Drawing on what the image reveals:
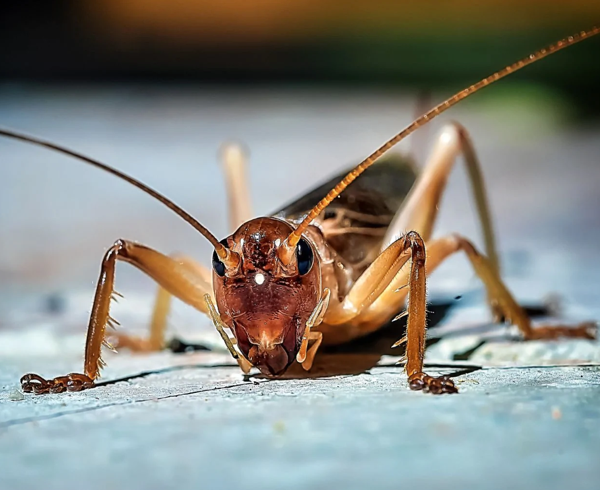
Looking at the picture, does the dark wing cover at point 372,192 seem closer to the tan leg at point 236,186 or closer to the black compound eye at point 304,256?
the black compound eye at point 304,256

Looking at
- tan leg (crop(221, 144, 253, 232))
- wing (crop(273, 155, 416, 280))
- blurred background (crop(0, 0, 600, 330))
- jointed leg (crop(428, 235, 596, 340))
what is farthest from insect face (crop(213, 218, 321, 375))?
blurred background (crop(0, 0, 600, 330))

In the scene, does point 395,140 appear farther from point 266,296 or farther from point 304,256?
point 266,296

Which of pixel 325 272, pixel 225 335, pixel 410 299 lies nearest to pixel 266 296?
pixel 225 335

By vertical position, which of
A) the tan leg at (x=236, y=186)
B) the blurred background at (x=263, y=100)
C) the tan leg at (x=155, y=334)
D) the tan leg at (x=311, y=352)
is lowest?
the tan leg at (x=311, y=352)

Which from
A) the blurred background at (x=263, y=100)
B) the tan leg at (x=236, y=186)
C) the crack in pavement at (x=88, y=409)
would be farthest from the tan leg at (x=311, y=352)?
the blurred background at (x=263, y=100)

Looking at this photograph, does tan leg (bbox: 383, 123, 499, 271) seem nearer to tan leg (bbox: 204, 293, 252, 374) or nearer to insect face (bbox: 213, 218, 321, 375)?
insect face (bbox: 213, 218, 321, 375)

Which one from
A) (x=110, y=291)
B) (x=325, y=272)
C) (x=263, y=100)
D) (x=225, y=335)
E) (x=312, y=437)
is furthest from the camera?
(x=263, y=100)
